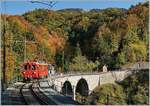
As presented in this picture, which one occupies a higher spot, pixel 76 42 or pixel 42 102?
pixel 76 42

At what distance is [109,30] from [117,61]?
10.9 m

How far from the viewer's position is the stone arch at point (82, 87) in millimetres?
77750

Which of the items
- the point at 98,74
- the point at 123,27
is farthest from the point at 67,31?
the point at 98,74

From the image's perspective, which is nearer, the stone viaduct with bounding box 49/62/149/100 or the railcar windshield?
the railcar windshield

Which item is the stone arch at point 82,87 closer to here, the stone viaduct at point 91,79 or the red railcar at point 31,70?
the stone viaduct at point 91,79

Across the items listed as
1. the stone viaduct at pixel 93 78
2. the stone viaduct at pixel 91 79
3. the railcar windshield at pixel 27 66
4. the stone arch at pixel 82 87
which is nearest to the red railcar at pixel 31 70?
the railcar windshield at pixel 27 66

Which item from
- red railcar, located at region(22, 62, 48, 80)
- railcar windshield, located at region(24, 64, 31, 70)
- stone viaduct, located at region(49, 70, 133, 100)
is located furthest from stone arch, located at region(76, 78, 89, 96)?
railcar windshield, located at region(24, 64, 31, 70)

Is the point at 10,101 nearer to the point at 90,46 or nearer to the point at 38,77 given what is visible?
the point at 38,77

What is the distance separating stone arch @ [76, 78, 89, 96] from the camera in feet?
255

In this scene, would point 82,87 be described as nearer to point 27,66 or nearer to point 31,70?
point 31,70

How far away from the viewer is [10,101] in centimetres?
2081

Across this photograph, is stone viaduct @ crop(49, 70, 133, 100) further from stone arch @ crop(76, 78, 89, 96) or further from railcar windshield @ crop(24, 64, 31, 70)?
railcar windshield @ crop(24, 64, 31, 70)

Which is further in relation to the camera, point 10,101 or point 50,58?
point 50,58

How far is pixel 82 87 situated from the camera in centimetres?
8344
